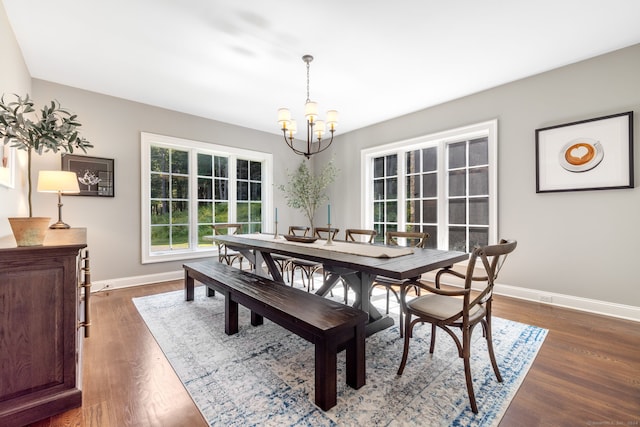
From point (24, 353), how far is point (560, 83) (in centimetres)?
496

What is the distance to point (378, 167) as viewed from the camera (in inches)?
200

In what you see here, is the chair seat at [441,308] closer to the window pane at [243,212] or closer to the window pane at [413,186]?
the window pane at [413,186]

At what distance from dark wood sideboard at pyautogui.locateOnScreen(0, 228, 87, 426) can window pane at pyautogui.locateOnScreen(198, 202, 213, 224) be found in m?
3.18

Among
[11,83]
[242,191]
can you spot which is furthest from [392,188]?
[11,83]

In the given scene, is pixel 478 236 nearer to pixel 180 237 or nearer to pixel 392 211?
pixel 392 211

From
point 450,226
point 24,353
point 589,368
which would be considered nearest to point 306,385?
point 24,353

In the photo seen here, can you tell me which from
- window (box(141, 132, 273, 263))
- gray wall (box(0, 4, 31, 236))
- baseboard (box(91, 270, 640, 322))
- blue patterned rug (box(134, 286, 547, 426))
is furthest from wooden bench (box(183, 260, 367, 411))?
window (box(141, 132, 273, 263))

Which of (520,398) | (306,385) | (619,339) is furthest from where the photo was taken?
(619,339)

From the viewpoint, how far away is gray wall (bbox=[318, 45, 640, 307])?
273 centimetres

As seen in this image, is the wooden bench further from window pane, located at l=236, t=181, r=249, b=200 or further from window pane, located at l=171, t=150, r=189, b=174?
window pane, located at l=236, t=181, r=249, b=200

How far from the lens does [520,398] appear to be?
1607 millimetres

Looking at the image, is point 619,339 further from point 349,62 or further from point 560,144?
point 349,62

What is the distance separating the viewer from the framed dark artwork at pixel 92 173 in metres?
3.53

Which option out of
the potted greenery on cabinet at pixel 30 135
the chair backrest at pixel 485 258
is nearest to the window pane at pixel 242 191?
the potted greenery on cabinet at pixel 30 135
